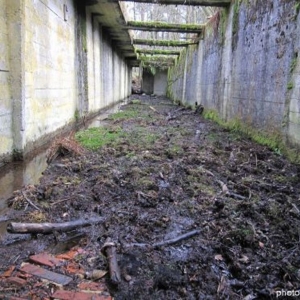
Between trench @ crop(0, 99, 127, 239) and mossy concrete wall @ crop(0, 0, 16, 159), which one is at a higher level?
mossy concrete wall @ crop(0, 0, 16, 159)

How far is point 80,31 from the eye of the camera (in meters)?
9.62

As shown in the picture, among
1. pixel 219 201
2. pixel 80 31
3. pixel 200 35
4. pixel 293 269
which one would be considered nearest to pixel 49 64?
pixel 80 31

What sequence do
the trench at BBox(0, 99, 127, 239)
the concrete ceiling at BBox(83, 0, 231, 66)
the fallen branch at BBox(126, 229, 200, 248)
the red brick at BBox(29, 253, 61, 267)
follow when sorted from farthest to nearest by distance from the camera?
the concrete ceiling at BBox(83, 0, 231, 66), the trench at BBox(0, 99, 127, 239), the fallen branch at BBox(126, 229, 200, 248), the red brick at BBox(29, 253, 61, 267)

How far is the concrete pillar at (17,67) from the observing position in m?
4.52

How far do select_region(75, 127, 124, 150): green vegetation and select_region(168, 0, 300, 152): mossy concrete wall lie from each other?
3067 mm

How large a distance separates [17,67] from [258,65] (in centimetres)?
476

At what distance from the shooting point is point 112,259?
7.31 feet

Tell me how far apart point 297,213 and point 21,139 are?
3880 mm

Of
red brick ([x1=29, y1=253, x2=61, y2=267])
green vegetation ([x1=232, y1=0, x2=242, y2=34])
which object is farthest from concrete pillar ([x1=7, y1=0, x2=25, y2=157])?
green vegetation ([x1=232, y1=0, x2=242, y2=34])

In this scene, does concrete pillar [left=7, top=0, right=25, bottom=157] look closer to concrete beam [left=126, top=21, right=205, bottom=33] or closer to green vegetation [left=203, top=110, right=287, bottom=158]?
green vegetation [left=203, top=110, right=287, bottom=158]

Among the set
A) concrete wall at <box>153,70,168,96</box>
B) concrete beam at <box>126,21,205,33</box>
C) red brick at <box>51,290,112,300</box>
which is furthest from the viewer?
concrete wall at <box>153,70,168,96</box>

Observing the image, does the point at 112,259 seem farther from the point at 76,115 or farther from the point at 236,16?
the point at 236,16

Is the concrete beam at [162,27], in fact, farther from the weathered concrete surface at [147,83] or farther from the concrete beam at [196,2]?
the weathered concrete surface at [147,83]

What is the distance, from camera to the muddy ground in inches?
81.4
